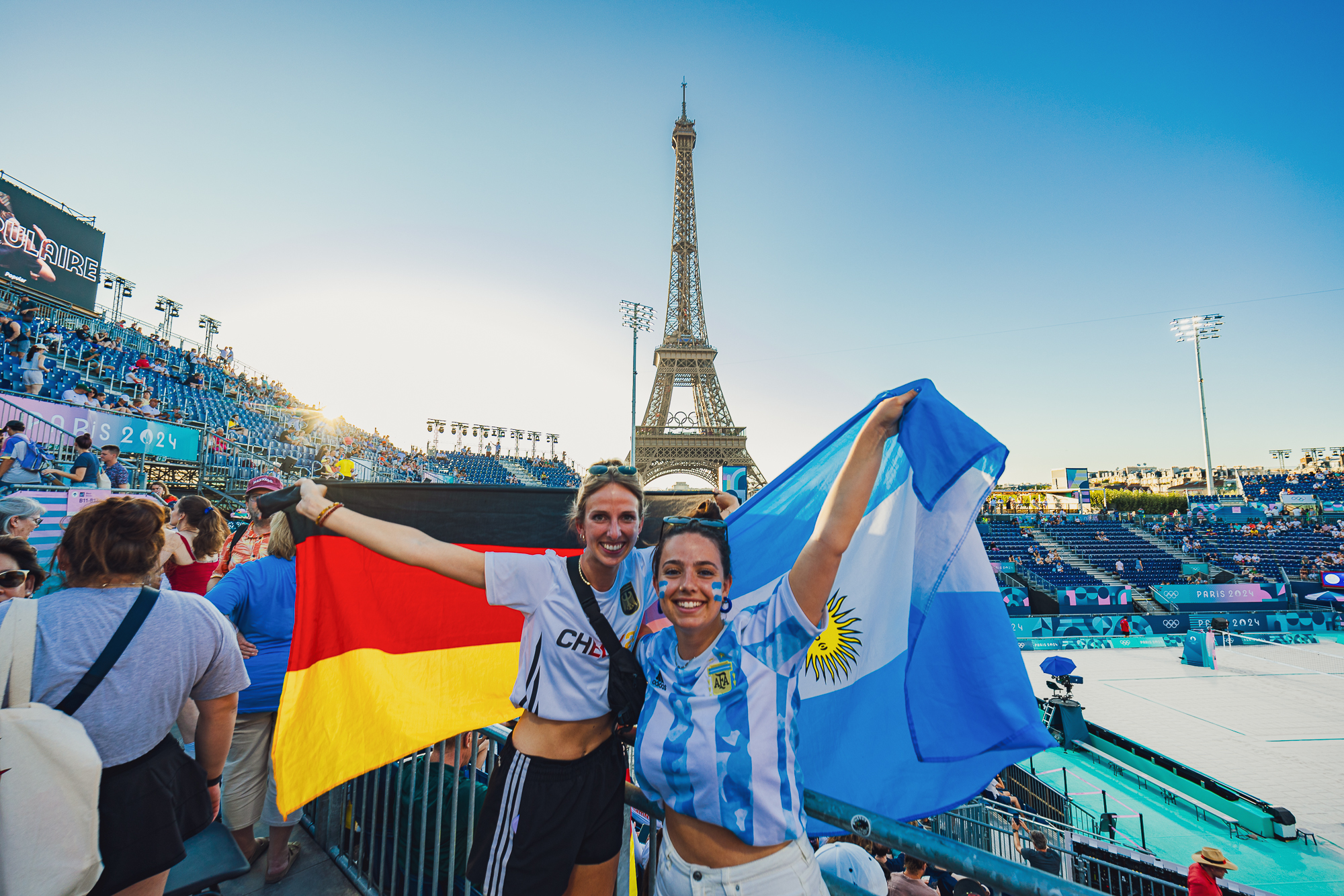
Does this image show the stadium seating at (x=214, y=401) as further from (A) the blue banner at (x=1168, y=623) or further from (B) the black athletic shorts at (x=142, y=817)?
(A) the blue banner at (x=1168, y=623)

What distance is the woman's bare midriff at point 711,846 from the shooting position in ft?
4.56

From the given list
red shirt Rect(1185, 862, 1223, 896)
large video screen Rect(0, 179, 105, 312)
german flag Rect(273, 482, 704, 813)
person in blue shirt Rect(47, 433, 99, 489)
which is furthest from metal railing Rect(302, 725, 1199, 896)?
large video screen Rect(0, 179, 105, 312)

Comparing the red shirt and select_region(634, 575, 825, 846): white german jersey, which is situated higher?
select_region(634, 575, 825, 846): white german jersey

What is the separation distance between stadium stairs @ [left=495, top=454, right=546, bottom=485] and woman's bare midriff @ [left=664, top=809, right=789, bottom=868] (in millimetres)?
36508

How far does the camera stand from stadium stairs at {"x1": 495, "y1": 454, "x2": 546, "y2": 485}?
38.6 meters

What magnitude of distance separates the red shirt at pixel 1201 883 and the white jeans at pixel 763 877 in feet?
18.6

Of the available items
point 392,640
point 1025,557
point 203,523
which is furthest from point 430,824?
point 1025,557

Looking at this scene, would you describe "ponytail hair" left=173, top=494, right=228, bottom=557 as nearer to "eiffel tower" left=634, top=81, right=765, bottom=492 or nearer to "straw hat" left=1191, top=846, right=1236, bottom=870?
"straw hat" left=1191, top=846, right=1236, bottom=870

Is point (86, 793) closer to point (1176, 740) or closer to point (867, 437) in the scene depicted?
point (867, 437)

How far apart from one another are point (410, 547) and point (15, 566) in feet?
7.33

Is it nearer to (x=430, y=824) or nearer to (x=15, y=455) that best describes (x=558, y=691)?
(x=430, y=824)

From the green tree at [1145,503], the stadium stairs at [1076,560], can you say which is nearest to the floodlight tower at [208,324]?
the stadium stairs at [1076,560]

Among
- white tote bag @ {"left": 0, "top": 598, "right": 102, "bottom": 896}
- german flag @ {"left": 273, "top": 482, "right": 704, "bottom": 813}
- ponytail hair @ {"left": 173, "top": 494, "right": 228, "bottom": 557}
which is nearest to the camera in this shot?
white tote bag @ {"left": 0, "top": 598, "right": 102, "bottom": 896}

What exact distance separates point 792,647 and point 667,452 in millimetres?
30500
